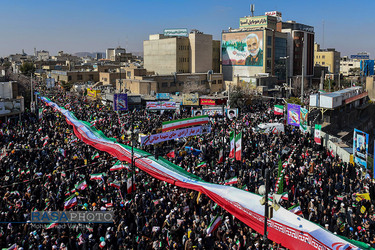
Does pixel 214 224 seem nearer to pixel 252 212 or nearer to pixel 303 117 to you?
pixel 252 212

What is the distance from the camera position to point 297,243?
34.8 ft

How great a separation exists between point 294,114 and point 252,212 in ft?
49.4

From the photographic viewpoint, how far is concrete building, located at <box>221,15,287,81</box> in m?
71.0

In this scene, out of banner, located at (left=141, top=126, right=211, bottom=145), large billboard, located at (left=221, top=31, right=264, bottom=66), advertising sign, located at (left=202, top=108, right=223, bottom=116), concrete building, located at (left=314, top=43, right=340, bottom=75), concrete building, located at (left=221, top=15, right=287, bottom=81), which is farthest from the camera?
concrete building, located at (left=314, top=43, right=340, bottom=75)

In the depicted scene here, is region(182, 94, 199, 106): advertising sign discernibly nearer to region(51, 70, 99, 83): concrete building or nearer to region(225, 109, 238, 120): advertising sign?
region(225, 109, 238, 120): advertising sign

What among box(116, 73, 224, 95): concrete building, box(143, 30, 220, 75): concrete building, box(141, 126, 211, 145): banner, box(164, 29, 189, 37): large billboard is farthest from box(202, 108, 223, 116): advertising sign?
box(164, 29, 189, 37): large billboard

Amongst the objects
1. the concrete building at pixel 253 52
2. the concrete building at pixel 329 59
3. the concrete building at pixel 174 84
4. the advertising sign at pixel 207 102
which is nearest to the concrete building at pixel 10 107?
the advertising sign at pixel 207 102

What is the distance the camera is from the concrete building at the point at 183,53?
73.8 m

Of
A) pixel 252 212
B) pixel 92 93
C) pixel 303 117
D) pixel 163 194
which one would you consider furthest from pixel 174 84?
pixel 252 212

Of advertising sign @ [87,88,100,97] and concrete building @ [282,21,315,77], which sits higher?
concrete building @ [282,21,315,77]

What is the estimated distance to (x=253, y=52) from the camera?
72188 mm

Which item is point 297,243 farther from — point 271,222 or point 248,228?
point 248,228

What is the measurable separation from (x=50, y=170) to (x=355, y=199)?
14808 millimetres

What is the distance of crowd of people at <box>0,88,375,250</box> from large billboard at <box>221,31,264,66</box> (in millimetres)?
48517
